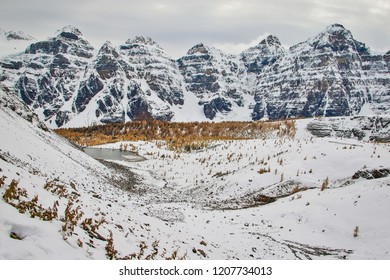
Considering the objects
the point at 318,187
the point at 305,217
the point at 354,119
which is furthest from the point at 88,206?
the point at 354,119

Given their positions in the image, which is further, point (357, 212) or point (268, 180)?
point (268, 180)

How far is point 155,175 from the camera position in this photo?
38.9 meters

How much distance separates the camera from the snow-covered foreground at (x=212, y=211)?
8609 mm

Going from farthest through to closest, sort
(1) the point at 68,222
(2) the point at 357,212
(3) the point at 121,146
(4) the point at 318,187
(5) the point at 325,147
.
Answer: (3) the point at 121,146
(5) the point at 325,147
(4) the point at 318,187
(2) the point at 357,212
(1) the point at 68,222

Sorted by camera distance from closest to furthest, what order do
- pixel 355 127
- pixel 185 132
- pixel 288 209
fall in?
1. pixel 288 209
2. pixel 355 127
3. pixel 185 132

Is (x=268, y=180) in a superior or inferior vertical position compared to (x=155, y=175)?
superior

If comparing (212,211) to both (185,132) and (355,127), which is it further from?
(185,132)

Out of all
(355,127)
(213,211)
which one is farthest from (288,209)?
(355,127)

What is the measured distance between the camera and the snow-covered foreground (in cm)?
861

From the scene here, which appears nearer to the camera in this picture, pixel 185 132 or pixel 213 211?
pixel 213 211

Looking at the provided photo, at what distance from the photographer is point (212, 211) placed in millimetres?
20031

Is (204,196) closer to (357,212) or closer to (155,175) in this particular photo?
(357,212)

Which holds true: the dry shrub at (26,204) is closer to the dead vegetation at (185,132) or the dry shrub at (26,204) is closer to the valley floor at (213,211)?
the valley floor at (213,211)

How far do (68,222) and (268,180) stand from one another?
699 inches
